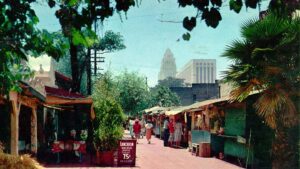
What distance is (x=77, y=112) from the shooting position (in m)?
23.6

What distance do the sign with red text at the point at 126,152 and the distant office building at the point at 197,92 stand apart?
232 feet

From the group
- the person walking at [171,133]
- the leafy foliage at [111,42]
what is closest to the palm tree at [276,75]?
the person walking at [171,133]

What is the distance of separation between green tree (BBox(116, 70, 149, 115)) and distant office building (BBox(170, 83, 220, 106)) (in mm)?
16550

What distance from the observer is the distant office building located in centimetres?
9050

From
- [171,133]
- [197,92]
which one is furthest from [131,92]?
[171,133]

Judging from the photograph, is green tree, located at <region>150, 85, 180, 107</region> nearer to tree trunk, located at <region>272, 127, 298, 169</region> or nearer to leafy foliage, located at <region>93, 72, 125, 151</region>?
leafy foliage, located at <region>93, 72, 125, 151</region>

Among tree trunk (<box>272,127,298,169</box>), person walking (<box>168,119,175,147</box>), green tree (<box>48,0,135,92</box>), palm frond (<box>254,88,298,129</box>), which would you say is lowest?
person walking (<box>168,119,175,147</box>)

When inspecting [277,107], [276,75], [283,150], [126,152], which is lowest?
[126,152]

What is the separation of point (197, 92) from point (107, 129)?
7624 cm

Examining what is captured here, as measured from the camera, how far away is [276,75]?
12484mm

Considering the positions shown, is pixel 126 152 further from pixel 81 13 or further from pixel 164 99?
pixel 164 99

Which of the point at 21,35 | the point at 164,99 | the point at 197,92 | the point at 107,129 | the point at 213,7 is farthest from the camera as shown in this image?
the point at 197,92

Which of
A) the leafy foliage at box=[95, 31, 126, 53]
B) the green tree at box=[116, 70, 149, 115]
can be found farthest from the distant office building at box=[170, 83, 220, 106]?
the leafy foliage at box=[95, 31, 126, 53]

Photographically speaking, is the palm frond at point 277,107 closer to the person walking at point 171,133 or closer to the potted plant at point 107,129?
the potted plant at point 107,129
